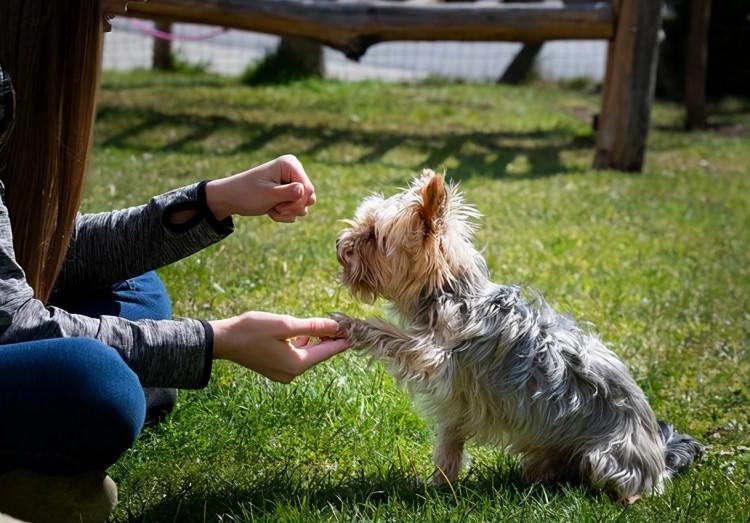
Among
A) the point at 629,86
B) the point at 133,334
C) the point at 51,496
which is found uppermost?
the point at 629,86

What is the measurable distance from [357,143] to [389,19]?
1326 mm

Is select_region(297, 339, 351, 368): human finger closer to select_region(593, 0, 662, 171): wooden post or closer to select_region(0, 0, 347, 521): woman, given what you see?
select_region(0, 0, 347, 521): woman

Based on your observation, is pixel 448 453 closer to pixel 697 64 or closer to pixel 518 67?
pixel 697 64

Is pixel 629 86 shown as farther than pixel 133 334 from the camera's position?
Yes

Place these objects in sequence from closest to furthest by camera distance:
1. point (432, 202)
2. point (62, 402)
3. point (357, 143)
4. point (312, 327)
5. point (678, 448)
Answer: point (62, 402)
point (312, 327)
point (432, 202)
point (678, 448)
point (357, 143)

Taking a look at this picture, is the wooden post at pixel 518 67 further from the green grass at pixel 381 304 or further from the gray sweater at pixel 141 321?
the gray sweater at pixel 141 321

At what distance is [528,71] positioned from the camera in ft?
53.3

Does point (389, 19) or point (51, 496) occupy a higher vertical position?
point (389, 19)

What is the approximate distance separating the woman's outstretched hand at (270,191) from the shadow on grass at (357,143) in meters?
5.46

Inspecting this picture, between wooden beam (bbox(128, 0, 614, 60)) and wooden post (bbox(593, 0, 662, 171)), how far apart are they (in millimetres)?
270

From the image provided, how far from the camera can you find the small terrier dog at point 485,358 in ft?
10.7

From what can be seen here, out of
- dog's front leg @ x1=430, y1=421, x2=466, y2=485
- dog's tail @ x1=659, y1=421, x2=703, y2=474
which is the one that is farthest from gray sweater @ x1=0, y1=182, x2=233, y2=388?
dog's tail @ x1=659, y1=421, x2=703, y2=474

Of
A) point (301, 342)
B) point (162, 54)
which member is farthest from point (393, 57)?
point (301, 342)

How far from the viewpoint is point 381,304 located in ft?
15.7
